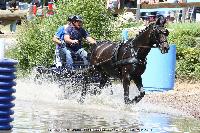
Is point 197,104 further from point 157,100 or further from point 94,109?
point 94,109

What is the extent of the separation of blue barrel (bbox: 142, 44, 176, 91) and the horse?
2.73 metres

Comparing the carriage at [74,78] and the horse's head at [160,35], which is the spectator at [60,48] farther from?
the horse's head at [160,35]

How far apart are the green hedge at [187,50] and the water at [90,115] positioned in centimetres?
336

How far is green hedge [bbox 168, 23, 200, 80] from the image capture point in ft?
66.4

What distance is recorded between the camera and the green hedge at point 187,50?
20.2 m

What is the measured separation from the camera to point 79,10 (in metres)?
21.4

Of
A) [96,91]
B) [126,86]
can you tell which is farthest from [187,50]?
[126,86]

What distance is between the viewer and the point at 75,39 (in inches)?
638

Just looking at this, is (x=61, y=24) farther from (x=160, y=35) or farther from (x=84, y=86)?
(x=160, y=35)

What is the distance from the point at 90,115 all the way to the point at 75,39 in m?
3.89

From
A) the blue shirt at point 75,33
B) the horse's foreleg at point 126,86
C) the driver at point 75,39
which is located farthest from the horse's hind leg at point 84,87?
the horse's foreleg at point 126,86

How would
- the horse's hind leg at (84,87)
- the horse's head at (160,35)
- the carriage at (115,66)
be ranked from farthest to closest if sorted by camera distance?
1. the horse's hind leg at (84,87)
2. the carriage at (115,66)
3. the horse's head at (160,35)

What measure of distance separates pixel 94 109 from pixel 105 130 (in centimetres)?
387

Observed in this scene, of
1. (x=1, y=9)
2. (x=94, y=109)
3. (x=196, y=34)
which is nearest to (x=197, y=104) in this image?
(x=94, y=109)
